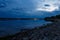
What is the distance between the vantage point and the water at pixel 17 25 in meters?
7.36

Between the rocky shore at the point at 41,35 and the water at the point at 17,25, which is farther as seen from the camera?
the water at the point at 17,25

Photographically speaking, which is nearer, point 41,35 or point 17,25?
point 41,35

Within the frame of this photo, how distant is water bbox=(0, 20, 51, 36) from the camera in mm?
7363

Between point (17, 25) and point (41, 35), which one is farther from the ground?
point (17, 25)

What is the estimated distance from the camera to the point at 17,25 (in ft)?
26.2

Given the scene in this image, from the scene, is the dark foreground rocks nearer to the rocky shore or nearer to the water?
the rocky shore

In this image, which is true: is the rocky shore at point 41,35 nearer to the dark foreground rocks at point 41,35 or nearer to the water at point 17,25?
the dark foreground rocks at point 41,35

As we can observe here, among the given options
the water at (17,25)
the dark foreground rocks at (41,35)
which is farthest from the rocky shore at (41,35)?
the water at (17,25)

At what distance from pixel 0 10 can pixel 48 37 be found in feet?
15.3

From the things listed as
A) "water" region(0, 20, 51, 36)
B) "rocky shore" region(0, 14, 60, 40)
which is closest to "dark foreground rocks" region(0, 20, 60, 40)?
"rocky shore" region(0, 14, 60, 40)

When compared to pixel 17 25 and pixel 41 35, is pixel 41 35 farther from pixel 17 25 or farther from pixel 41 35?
pixel 17 25

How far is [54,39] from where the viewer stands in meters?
5.84

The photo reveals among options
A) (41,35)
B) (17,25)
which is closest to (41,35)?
(41,35)

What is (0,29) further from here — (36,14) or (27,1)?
(27,1)
